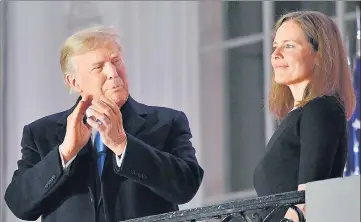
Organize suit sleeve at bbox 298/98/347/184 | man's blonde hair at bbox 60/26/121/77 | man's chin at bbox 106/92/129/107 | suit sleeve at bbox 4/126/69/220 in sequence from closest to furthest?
suit sleeve at bbox 298/98/347/184 < suit sleeve at bbox 4/126/69/220 < man's chin at bbox 106/92/129/107 < man's blonde hair at bbox 60/26/121/77

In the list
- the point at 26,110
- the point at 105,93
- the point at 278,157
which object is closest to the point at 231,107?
the point at 26,110

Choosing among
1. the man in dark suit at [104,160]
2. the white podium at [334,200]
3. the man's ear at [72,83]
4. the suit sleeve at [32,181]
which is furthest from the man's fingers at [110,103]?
the white podium at [334,200]

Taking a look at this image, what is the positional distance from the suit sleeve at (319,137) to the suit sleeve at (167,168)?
900 millimetres

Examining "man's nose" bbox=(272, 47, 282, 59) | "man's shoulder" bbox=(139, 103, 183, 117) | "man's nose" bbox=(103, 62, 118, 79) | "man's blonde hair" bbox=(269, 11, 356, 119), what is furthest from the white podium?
"man's nose" bbox=(103, 62, 118, 79)

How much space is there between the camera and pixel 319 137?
617 centimetres

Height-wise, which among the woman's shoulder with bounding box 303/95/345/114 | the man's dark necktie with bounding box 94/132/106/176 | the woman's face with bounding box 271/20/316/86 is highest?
the woman's face with bounding box 271/20/316/86

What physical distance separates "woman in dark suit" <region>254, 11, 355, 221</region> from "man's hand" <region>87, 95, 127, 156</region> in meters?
0.79

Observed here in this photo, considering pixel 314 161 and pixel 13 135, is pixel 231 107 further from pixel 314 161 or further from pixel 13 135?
pixel 314 161

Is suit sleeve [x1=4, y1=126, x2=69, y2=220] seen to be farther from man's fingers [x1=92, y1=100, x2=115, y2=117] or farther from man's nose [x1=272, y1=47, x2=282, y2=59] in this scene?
man's nose [x1=272, y1=47, x2=282, y2=59]

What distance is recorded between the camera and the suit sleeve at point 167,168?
685cm

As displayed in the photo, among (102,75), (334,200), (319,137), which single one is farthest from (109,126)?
(334,200)

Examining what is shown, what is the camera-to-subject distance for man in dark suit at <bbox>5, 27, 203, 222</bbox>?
22.6 feet

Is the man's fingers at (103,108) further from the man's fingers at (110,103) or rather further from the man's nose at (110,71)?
the man's nose at (110,71)

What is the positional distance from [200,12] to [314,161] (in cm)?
333
